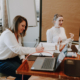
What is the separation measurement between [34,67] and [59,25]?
1.34 m

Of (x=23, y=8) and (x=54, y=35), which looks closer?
(x=54, y=35)

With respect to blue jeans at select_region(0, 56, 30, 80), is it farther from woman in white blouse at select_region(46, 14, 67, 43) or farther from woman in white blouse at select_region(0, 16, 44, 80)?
woman in white blouse at select_region(46, 14, 67, 43)

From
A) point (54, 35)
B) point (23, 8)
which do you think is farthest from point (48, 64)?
point (23, 8)

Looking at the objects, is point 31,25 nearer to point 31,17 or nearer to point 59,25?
point 31,17

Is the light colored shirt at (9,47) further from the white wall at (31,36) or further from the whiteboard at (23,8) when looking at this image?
the white wall at (31,36)

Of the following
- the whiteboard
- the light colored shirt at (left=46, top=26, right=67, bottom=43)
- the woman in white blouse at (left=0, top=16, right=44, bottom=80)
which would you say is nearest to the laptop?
the woman in white blouse at (left=0, top=16, right=44, bottom=80)

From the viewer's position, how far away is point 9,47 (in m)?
1.25

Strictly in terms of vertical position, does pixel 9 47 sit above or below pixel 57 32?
below

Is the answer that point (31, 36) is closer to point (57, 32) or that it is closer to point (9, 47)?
point (57, 32)

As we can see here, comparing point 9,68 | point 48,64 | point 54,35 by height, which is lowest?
point 9,68

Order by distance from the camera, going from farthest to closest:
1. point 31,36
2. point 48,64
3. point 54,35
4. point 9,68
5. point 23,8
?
point 31,36, point 23,8, point 54,35, point 9,68, point 48,64

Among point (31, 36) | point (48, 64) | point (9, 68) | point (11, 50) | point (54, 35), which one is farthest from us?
point (31, 36)

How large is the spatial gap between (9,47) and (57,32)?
103cm

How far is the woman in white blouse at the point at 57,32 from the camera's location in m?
2.00
